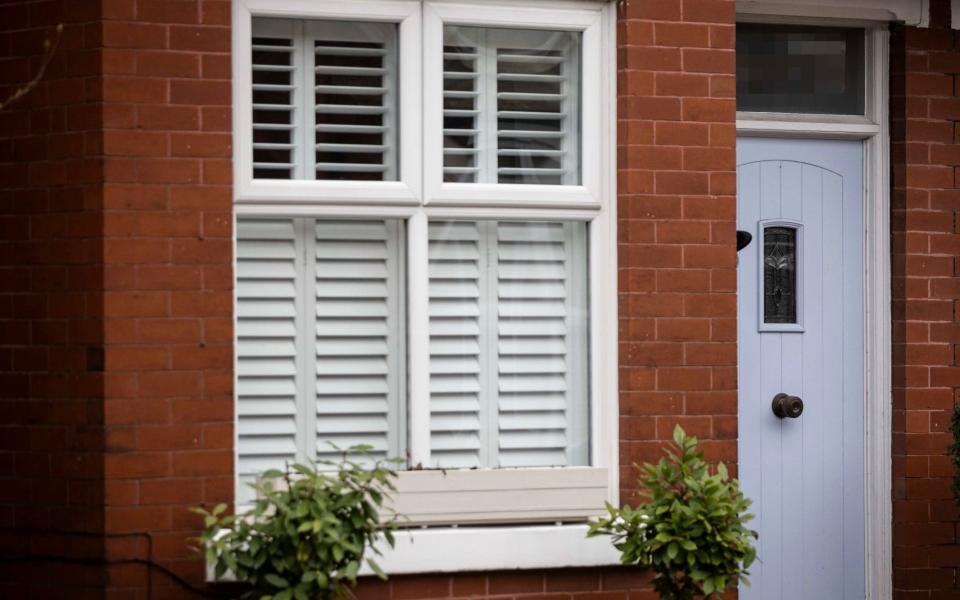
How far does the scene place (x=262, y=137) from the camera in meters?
5.46

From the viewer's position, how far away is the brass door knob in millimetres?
6344

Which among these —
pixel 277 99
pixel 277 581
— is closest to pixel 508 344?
pixel 277 99

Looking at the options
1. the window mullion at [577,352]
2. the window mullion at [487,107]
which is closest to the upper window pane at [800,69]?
the window mullion at [577,352]

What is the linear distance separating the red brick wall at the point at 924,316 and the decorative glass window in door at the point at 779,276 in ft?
1.58

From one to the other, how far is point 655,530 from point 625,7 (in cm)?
214

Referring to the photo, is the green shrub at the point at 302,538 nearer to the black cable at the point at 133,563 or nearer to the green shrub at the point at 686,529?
the black cable at the point at 133,563

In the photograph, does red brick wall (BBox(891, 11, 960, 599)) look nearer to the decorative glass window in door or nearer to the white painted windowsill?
the decorative glass window in door

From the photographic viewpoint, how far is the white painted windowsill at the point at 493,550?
17.7ft

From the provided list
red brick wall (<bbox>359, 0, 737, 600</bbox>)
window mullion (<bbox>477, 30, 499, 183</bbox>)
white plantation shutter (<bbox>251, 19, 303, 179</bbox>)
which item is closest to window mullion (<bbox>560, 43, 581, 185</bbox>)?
red brick wall (<bbox>359, 0, 737, 600</bbox>)

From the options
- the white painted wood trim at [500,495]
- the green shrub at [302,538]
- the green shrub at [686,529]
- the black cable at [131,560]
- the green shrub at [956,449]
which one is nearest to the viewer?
the green shrub at [302,538]

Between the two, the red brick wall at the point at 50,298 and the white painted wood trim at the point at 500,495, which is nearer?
the red brick wall at the point at 50,298

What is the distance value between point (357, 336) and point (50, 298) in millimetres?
1201

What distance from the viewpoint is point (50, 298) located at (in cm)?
530

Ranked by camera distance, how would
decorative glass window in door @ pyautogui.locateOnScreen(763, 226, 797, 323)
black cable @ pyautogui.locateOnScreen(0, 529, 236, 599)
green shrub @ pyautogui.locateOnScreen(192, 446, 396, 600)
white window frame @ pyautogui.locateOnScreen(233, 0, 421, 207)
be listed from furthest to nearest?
decorative glass window in door @ pyautogui.locateOnScreen(763, 226, 797, 323), white window frame @ pyautogui.locateOnScreen(233, 0, 421, 207), black cable @ pyautogui.locateOnScreen(0, 529, 236, 599), green shrub @ pyautogui.locateOnScreen(192, 446, 396, 600)
